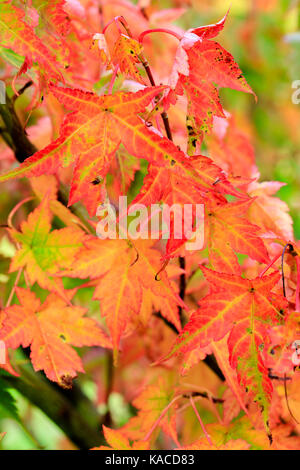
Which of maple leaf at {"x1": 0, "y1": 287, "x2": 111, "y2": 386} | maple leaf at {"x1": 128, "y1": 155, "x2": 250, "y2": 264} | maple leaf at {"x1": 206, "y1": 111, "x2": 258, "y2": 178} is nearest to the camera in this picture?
maple leaf at {"x1": 128, "y1": 155, "x2": 250, "y2": 264}

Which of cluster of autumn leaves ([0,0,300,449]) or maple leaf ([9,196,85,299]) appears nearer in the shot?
cluster of autumn leaves ([0,0,300,449])

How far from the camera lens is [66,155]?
0.47 m

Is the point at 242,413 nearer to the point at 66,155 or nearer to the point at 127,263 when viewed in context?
the point at 127,263

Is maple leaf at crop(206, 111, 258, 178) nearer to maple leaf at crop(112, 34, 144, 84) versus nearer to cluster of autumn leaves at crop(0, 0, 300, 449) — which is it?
cluster of autumn leaves at crop(0, 0, 300, 449)

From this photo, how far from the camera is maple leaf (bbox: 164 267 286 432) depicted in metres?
0.47

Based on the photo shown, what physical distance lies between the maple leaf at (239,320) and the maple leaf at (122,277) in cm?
4

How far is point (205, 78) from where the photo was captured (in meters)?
0.50

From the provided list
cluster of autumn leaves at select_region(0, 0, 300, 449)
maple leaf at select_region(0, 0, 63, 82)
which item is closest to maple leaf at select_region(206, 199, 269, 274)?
cluster of autumn leaves at select_region(0, 0, 300, 449)

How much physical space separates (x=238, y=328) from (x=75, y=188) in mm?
219

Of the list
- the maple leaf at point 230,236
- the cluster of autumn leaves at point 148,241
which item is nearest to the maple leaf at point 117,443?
the cluster of autumn leaves at point 148,241

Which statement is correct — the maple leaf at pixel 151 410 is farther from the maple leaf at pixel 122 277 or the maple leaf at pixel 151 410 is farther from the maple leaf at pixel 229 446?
the maple leaf at pixel 122 277

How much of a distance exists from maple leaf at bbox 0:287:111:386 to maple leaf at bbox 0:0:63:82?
28 cm

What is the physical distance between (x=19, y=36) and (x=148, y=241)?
26cm
